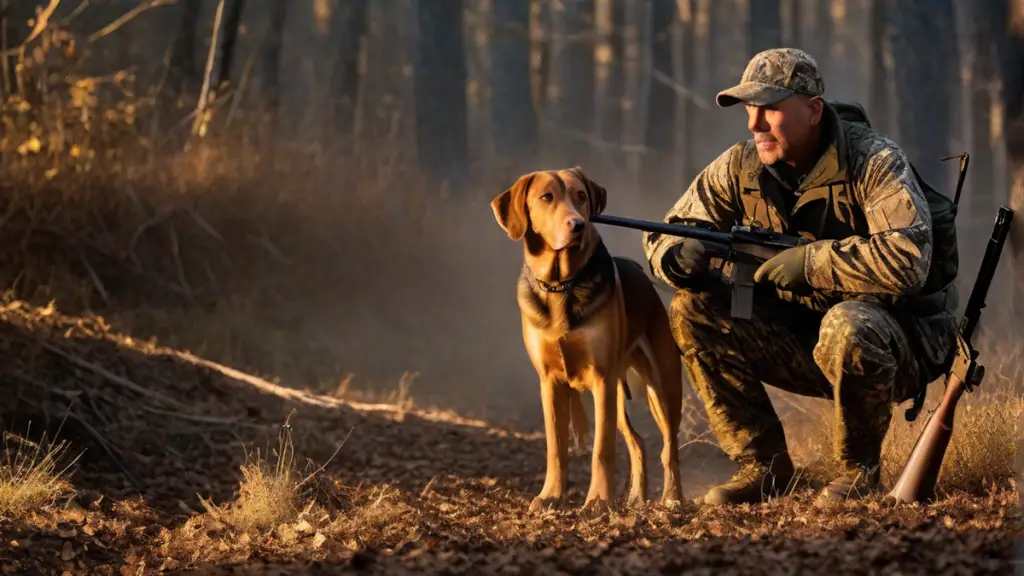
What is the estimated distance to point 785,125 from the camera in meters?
5.23

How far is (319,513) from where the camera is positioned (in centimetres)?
541

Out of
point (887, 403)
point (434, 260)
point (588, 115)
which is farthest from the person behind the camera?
point (588, 115)

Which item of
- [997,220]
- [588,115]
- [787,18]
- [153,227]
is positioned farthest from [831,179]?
[787,18]

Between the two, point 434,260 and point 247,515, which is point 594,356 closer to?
point 247,515

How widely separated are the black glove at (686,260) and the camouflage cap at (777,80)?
0.68 meters

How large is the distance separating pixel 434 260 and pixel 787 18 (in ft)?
88.4

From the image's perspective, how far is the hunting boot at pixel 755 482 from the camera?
532 cm

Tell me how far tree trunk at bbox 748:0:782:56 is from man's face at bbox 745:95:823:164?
49.3ft

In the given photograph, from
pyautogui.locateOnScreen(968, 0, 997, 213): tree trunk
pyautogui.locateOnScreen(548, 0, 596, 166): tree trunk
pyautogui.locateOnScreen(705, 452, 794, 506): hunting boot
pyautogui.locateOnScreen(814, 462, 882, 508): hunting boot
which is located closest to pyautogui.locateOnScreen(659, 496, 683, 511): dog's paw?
pyautogui.locateOnScreen(705, 452, 794, 506): hunting boot

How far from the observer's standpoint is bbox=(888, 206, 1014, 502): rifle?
4.72m

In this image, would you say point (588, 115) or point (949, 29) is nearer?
point (949, 29)

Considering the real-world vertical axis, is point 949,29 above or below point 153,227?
above

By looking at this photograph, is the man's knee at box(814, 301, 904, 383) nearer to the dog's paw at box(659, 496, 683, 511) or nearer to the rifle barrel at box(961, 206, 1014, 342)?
the rifle barrel at box(961, 206, 1014, 342)

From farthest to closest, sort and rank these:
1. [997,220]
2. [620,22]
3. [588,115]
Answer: [588,115] → [620,22] → [997,220]
